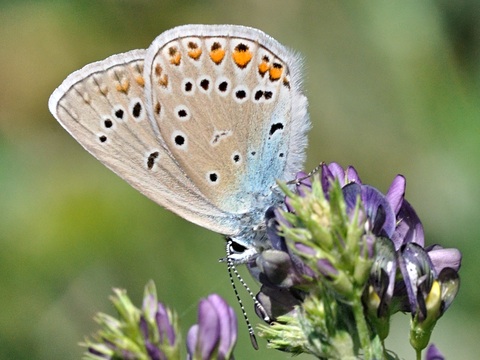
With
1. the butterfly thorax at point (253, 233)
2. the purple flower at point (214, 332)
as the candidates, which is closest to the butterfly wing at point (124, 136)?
the butterfly thorax at point (253, 233)

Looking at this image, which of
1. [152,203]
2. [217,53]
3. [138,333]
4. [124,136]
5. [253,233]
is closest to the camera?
[138,333]

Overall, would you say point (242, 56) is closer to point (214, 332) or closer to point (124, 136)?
point (124, 136)

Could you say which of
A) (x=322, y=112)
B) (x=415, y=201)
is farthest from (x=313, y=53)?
(x=415, y=201)

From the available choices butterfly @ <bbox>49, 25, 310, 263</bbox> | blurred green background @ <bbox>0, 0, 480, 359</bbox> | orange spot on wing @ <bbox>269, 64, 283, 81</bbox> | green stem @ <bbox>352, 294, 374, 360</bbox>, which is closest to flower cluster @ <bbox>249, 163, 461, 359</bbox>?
green stem @ <bbox>352, 294, 374, 360</bbox>

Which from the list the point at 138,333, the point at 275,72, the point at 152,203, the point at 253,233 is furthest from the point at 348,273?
the point at 152,203

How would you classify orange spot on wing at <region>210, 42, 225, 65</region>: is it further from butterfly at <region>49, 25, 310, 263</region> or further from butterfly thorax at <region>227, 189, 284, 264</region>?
butterfly thorax at <region>227, 189, 284, 264</region>

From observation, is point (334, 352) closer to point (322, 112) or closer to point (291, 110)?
point (291, 110)

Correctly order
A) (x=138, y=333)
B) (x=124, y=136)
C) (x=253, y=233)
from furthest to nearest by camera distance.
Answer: (x=124, y=136)
(x=253, y=233)
(x=138, y=333)

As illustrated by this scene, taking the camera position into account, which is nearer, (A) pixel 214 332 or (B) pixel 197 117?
(A) pixel 214 332
